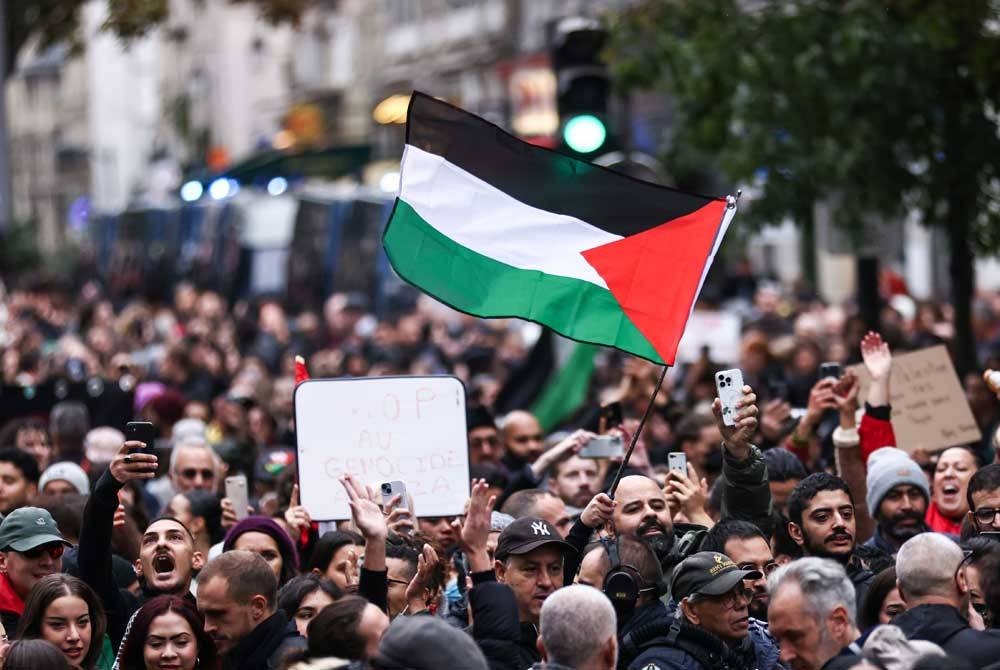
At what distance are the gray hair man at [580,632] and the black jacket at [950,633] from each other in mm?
1016

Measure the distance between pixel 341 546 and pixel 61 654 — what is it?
1.72 metres

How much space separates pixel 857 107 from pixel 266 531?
7488mm

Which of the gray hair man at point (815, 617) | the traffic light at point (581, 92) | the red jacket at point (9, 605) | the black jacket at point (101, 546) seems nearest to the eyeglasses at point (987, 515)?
the gray hair man at point (815, 617)

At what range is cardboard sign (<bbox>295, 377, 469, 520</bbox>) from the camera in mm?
8844

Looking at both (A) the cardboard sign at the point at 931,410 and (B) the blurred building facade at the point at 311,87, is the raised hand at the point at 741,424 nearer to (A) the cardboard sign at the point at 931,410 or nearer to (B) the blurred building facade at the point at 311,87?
(A) the cardboard sign at the point at 931,410

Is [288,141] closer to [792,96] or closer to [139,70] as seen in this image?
[139,70]

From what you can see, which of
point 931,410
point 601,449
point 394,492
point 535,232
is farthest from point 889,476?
point 931,410

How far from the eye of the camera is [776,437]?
11250mm

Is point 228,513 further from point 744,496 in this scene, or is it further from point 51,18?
point 51,18

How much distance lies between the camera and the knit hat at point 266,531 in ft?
27.5

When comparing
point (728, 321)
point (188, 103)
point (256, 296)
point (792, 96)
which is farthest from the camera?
point (188, 103)

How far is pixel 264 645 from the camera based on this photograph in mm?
7059

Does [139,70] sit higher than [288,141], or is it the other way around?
[139,70]

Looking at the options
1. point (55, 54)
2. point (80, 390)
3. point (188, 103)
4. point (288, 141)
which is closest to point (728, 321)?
point (80, 390)
